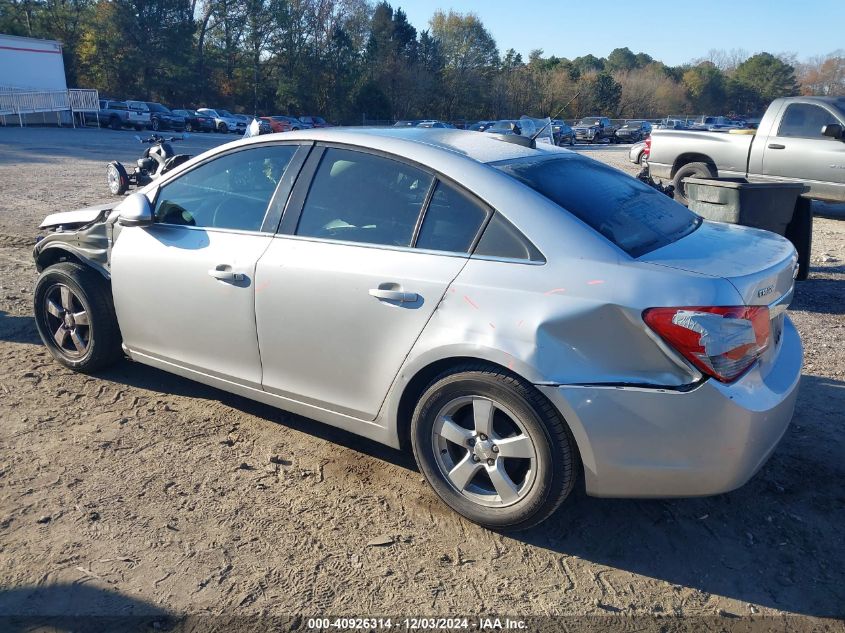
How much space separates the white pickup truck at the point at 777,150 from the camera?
10859mm

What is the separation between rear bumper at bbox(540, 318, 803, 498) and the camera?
2613mm

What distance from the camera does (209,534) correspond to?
119 inches

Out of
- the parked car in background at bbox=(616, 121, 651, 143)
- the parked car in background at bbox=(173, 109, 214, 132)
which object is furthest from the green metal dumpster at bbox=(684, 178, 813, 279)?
the parked car in background at bbox=(616, 121, 651, 143)

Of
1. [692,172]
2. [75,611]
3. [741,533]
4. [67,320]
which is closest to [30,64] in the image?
[692,172]

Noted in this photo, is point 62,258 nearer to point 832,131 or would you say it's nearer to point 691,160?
point 691,160

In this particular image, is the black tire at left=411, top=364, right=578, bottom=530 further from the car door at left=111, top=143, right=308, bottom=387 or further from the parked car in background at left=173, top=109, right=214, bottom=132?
the parked car in background at left=173, top=109, right=214, bottom=132

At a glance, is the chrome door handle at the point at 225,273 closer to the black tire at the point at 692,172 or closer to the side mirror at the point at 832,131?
the black tire at the point at 692,172

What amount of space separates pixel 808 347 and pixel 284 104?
6261cm

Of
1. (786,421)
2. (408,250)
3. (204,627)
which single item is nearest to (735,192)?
(786,421)

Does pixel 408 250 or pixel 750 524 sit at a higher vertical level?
pixel 408 250

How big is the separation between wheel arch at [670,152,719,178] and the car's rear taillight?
9978 mm

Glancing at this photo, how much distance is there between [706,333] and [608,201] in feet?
3.01

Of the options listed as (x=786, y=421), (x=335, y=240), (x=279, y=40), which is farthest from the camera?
(x=279, y=40)

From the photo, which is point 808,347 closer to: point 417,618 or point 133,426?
point 417,618
